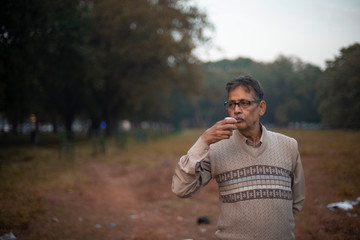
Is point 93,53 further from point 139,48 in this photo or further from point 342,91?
point 342,91

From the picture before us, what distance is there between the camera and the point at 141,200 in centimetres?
740

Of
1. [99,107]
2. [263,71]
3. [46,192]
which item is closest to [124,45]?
[99,107]

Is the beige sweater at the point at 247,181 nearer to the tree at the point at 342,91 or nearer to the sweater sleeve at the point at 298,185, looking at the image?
the sweater sleeve at the point at 298,185

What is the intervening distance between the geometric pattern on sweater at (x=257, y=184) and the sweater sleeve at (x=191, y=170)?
260 mm

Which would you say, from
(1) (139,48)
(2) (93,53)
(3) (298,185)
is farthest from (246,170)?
(1) (139,48)

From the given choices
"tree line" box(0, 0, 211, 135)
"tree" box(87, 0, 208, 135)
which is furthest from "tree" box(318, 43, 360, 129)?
"tree" box(87, 0, 208, 135)

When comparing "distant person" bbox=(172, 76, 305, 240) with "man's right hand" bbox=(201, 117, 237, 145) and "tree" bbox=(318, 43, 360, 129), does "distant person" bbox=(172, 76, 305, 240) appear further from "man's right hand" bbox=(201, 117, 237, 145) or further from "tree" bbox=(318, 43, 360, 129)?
"tree" bbox=(318, 43, 360, 129)

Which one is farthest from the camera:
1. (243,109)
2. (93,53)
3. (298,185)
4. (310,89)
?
(93,53)

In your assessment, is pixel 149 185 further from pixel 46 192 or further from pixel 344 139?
pixel 344 139

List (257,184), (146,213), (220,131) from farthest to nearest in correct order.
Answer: (146,213), (257,184), (220,131)

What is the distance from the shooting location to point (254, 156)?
7.49 ft

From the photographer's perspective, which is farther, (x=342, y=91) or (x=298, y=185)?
(x=342, y=91)

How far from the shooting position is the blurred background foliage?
21.2ft

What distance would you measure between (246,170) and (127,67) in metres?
20.8
